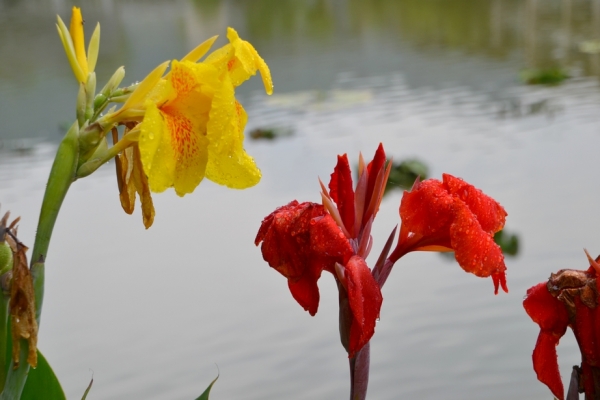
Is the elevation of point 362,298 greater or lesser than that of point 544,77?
greater

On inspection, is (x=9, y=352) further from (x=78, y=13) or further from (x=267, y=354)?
(x=267, y=354)

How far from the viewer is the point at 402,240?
0.47 m

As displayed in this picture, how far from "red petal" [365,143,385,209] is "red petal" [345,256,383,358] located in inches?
2.3

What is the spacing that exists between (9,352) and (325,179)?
191cm

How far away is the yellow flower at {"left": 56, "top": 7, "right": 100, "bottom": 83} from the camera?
46 centimetres

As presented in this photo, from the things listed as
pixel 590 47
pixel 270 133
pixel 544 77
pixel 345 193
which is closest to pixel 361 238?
pixel 345 193

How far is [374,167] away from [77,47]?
0.21m

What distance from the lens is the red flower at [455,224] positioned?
0.42 metres

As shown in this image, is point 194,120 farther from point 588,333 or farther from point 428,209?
Result: point 588,333

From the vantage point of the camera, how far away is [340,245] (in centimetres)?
42

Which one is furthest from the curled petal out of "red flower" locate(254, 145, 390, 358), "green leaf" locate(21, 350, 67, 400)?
"green leaf" locate(21, 350, 67, 400)

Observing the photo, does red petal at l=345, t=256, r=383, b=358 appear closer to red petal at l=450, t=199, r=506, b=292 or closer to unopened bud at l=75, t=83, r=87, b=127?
red petal at l=450, t=199, r=506, b=292

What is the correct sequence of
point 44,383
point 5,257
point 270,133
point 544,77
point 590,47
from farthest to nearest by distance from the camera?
point 590,47
point 544,77
point 270,133
point 44,383
point 5,257

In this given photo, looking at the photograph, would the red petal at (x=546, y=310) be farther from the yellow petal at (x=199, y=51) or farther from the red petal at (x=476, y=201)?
the yellow petal at (x=199, y=51)
